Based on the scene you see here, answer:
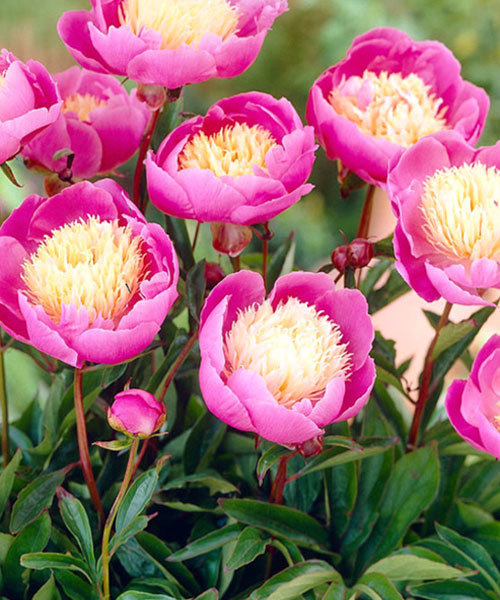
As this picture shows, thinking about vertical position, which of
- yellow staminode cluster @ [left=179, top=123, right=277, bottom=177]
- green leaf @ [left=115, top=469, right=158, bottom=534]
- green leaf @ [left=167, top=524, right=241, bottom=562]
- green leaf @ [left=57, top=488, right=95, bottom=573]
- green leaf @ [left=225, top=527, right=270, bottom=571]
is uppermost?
yellow staminode cluster @ [left=179, top=123, right=277, bottom=177]

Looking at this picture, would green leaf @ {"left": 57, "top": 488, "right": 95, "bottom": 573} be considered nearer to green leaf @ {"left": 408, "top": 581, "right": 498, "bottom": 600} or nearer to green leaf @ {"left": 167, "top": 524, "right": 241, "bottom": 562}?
green leaf @ {"left": 167, "top": 524, "right": 241, "bottom": 562}

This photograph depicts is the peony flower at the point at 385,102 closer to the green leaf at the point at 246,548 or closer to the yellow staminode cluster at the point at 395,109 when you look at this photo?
the yellow staminode cluster at the point at 395,109

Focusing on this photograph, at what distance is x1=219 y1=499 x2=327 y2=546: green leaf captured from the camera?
0.32 meters

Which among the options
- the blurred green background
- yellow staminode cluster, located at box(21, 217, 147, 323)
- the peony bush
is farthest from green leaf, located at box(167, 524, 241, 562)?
the blurred green background

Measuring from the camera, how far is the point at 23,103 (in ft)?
0.94

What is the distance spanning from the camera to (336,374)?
0.89ft

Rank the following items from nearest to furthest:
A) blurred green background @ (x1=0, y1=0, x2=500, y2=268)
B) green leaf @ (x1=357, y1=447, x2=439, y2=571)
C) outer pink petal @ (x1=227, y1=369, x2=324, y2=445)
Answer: outer pink petal @ (x1=227, y1=369, x2=324, y2=445) → green leaf @ (x1=357, y1=447, x2=439, y2=571) → blurred green background @ (x1=0, y1=0, x2=500, y2=268)

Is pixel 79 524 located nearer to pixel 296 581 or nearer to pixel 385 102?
pixel 296 581

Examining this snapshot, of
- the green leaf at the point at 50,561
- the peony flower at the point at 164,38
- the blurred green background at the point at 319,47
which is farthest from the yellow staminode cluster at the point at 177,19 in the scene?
the blurred green background at the point at 319,47

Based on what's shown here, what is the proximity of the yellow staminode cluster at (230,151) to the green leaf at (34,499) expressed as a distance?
14 centimetres

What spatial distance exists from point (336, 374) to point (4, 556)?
167 millimetres

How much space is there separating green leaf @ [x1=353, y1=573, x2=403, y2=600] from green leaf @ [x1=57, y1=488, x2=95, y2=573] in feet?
0.36

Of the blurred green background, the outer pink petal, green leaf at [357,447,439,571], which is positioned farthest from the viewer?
the blurred green background

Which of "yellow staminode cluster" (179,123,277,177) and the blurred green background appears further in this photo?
the blurred green background
